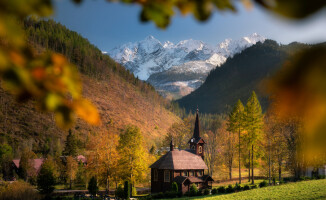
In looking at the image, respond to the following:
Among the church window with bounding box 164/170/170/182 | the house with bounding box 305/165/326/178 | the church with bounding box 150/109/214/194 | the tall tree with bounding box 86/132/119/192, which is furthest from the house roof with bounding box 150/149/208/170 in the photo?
the house with bounding box 305/165/326/178

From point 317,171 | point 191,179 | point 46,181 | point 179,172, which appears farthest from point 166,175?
point 317,171

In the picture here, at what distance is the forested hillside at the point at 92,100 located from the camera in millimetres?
61875

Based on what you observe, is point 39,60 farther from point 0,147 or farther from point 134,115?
point 134,115

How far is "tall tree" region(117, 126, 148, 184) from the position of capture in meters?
28.6

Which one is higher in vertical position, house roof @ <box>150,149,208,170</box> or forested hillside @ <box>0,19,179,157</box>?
forested hillside @ <box>0,19,179,157</box>

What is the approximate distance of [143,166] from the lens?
94.8 feet

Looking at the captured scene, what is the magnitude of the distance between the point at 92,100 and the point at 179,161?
62.7 meters

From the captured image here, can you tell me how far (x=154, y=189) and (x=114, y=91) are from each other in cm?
7877

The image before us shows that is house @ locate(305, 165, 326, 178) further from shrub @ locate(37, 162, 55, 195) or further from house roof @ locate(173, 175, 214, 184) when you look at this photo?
shrub @ locate(37, 162, 55, 195)

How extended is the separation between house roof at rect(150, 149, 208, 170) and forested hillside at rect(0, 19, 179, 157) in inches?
1195

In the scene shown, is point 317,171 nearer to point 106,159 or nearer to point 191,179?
point 191,179

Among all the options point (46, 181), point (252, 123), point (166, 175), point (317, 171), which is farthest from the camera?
point (166, 175)

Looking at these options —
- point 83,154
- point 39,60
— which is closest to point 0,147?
point 83,154

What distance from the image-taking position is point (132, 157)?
29.0 m
